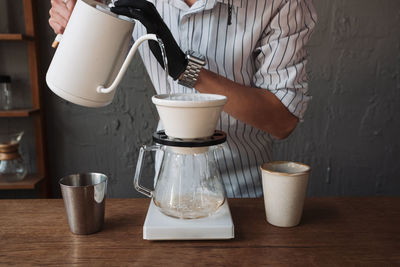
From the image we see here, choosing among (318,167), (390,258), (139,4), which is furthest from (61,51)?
(318,167)

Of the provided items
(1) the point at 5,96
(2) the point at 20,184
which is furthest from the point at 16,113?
(2) the point at 20,184

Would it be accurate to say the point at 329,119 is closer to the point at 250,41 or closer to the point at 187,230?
the point at 250,41

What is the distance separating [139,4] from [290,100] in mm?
483

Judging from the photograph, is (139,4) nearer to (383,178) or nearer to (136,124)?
(136,124)

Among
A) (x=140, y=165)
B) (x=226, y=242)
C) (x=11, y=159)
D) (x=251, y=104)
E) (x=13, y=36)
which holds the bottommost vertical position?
(x=11, y=159)

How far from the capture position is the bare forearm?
0.88 meters

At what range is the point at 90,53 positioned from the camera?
0.66 metres

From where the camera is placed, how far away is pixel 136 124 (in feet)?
6.30

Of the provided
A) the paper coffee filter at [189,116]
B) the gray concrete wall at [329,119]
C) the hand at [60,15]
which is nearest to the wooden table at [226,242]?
the paper coffee filter at [189,116]

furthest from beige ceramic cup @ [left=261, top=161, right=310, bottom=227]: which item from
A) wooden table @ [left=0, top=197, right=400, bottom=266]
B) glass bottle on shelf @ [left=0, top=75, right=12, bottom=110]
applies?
glass bottle on shelf @ [left=0, top=75, right=12, bottom=110]

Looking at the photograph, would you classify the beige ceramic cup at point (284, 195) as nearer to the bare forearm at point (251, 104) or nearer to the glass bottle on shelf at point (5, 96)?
the bare forearm at point (251, 104)

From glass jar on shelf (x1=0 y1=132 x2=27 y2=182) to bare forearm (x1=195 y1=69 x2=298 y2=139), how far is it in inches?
48.5

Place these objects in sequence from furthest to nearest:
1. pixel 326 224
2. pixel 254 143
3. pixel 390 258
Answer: pixel 254 143, pixel 326 224, pixel 390 258

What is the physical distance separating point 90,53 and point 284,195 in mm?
465
